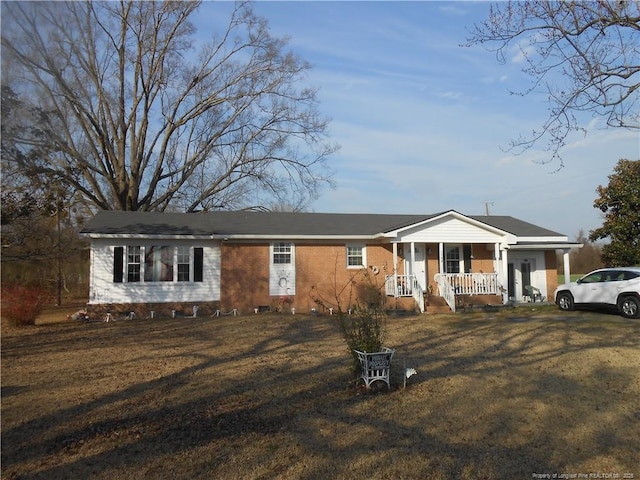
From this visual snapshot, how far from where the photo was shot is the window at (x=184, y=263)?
17984 millimetres

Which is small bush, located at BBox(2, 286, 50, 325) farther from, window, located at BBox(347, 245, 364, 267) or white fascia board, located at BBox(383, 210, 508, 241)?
white fascia board, located at BBox(383, 210, 508, 241)

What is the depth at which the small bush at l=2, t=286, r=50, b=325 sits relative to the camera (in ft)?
47.2

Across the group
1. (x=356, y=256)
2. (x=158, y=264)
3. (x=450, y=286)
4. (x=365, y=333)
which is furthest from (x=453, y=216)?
(x=365, y=333)

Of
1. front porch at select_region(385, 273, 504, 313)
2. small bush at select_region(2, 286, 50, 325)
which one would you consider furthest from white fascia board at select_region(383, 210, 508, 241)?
small bush at select_region(2, 286, 50, 325)

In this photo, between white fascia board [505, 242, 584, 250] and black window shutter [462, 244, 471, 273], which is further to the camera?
black window shutter [462, 244, 471, 273]

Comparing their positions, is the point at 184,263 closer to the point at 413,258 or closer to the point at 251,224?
the point at 251,224

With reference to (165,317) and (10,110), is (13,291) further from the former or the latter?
(10,110)

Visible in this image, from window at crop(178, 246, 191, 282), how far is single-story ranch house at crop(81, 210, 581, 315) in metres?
0.04

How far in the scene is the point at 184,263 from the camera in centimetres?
1806

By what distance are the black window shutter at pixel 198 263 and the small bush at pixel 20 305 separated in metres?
4.94

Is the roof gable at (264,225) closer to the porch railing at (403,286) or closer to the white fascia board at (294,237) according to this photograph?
the white fascia board at (294,237)

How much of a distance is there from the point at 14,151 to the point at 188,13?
2536 cm

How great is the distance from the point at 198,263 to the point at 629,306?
1439 centimetres

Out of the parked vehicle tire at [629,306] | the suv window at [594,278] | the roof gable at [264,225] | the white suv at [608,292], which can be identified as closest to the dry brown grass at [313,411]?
the parked vehicle tire at [629,306]
